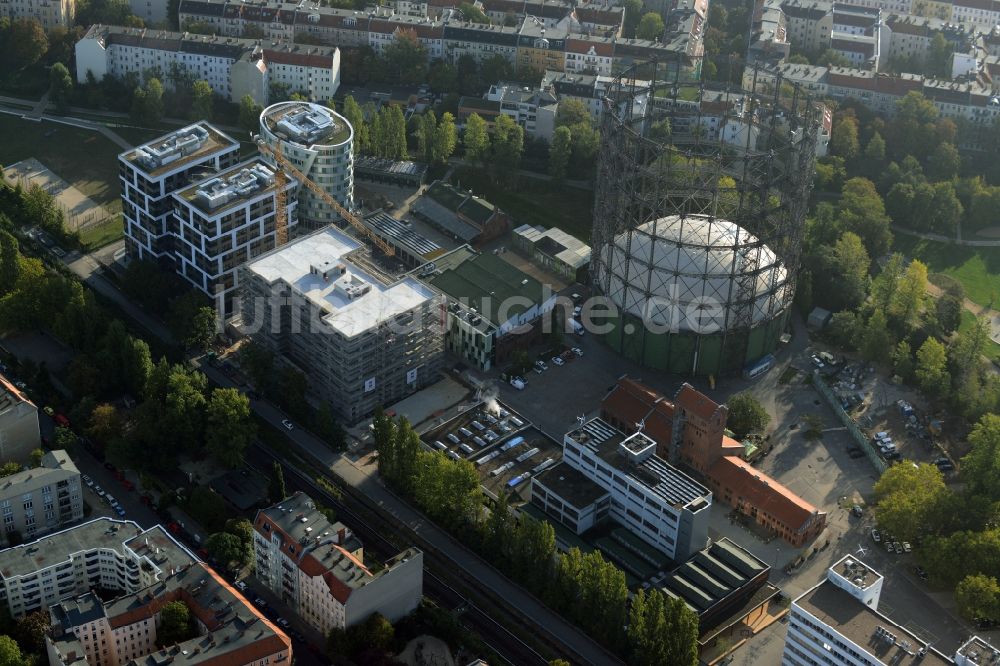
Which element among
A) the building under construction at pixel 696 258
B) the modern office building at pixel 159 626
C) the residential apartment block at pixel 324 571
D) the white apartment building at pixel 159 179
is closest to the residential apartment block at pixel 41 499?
the modern office building at pixel 159 626

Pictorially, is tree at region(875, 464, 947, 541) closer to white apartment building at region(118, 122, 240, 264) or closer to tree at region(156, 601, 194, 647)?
tree at region(156, 601, 194, 647)

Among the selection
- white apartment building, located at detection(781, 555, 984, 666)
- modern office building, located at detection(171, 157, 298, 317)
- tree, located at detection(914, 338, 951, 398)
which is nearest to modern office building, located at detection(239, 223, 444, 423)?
modern office building, located at detection(171, 157, 298, 317)

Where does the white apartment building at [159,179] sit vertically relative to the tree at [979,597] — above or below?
above

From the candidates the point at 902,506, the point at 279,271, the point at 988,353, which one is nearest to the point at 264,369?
the point at 279,271

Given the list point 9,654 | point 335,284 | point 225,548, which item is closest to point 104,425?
point 225,548

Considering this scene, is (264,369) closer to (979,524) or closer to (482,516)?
(482,516)

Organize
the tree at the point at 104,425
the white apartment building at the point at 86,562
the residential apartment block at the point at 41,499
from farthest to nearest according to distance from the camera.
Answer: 1. the tree at the point at 104,425
2. the residential apartment block at the point at 41,499
3. the white apartment building at the point at 86,562

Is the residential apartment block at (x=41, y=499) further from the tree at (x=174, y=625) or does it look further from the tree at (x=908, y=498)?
the tree at (x=908, y=498)
